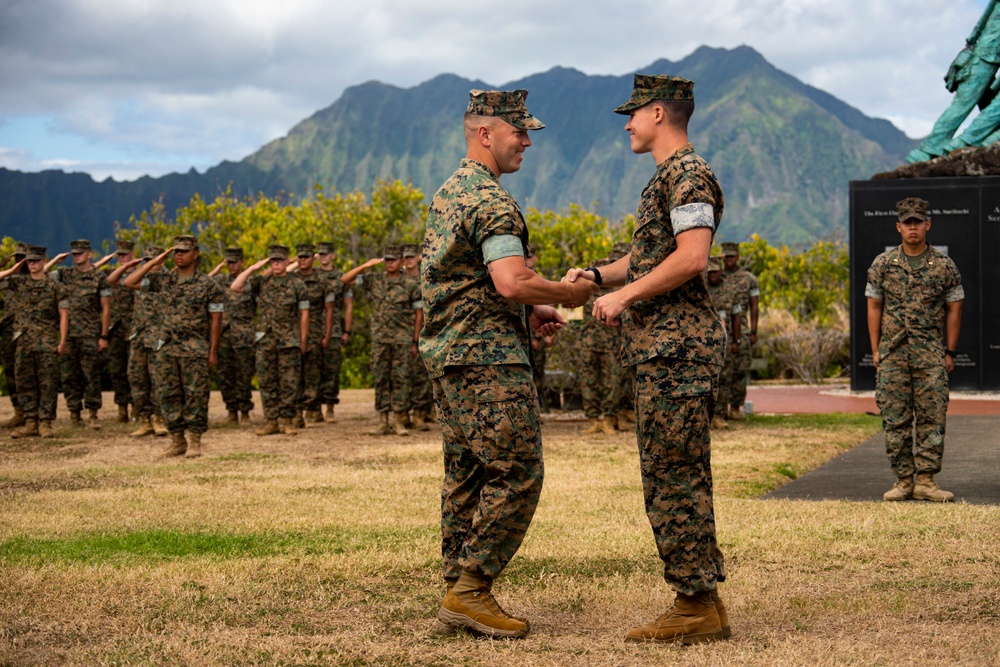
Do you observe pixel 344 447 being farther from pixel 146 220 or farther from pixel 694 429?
pixel 146 220

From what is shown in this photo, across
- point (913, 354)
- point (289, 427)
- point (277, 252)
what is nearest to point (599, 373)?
point (289, 427)

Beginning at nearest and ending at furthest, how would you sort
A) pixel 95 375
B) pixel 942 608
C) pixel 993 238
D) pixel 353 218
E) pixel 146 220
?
pixel 942 608 → pixel 95 375 → pixel 993 238 → pixel 353 218 → pixel 146 220

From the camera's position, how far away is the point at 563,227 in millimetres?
28812

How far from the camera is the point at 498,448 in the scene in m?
4.72

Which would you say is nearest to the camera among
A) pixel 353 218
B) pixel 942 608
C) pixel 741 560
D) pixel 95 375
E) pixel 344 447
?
pixel 942 608

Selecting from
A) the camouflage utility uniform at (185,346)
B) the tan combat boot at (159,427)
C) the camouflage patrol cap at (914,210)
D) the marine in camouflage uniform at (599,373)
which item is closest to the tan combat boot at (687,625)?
the camouflage patrol cap at (914,210)

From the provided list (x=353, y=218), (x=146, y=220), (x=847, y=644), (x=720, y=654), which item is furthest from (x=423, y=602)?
(x=146, y=220)

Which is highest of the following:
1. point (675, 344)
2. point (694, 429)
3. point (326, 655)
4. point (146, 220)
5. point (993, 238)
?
point (146, 220)

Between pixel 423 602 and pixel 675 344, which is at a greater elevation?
pixel 675 344

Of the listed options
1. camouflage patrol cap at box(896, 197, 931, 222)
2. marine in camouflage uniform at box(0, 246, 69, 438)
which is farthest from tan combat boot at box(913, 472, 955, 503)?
marine in camouflage uniform at box(0, 246, 69, 438)

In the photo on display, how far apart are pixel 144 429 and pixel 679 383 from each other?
11.0 m

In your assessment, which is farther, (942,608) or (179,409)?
(179,409)

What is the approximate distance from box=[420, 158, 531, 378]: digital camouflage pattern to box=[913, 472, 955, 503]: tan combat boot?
459 cm

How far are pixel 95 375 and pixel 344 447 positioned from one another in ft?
16.9
